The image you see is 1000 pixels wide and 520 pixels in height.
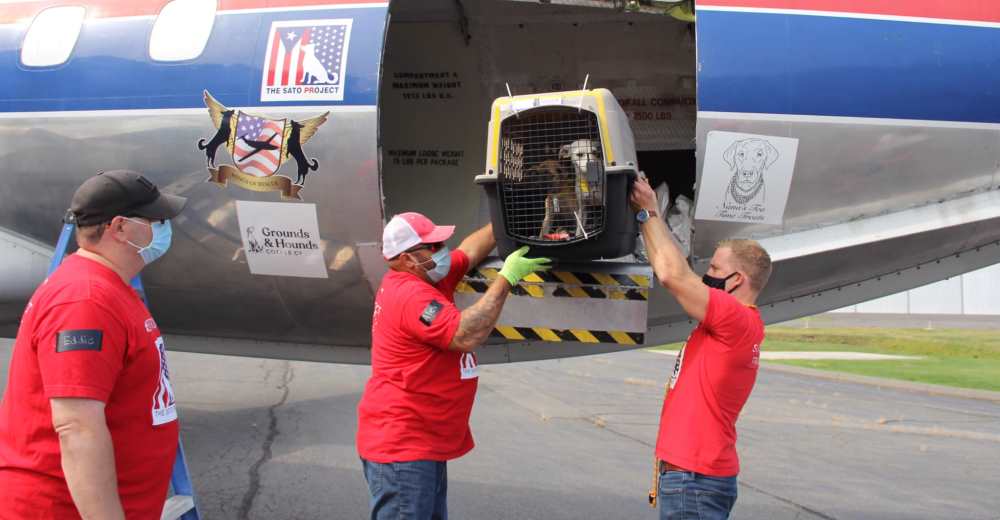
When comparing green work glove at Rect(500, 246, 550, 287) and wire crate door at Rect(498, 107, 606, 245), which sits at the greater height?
wire crate door at Rect(498, 107, 606, 245)

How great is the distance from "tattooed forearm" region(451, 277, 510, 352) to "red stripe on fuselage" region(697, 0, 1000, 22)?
2018 millimetres

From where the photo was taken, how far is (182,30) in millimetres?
4781

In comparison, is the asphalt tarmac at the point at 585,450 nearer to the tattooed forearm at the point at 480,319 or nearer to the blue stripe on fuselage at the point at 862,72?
the tattooed forearm at the point at 480,319

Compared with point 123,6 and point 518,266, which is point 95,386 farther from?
point 123,6

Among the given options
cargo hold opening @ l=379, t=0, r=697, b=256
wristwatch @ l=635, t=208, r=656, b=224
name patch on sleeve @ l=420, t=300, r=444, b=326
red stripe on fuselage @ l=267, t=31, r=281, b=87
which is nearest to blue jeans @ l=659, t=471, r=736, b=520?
wristwatch @ l=635, t=208, r=656, b=224

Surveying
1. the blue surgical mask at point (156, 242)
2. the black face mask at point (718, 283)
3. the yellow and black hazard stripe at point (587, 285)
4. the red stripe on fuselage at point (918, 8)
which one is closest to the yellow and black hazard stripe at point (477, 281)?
the yellow and black hazard stripe at point (587, 285)

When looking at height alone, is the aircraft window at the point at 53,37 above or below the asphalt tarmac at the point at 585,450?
above

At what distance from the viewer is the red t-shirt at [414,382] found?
3.62 m

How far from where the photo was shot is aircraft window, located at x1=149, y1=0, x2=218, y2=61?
15.5ft

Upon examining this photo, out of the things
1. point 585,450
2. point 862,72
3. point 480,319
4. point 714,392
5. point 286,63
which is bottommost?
point 585,450

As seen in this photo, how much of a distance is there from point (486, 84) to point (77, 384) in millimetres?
3961

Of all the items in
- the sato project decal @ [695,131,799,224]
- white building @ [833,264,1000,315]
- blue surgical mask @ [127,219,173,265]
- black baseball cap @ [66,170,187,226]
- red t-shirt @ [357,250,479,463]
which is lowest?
white building @ [833,264,1000,315]

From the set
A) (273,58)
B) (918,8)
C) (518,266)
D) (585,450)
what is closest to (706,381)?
(518,266)

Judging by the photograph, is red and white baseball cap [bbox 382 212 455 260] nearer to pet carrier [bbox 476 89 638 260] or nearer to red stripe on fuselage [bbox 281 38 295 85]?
pet carrier [bbox 476 89 638 260]
